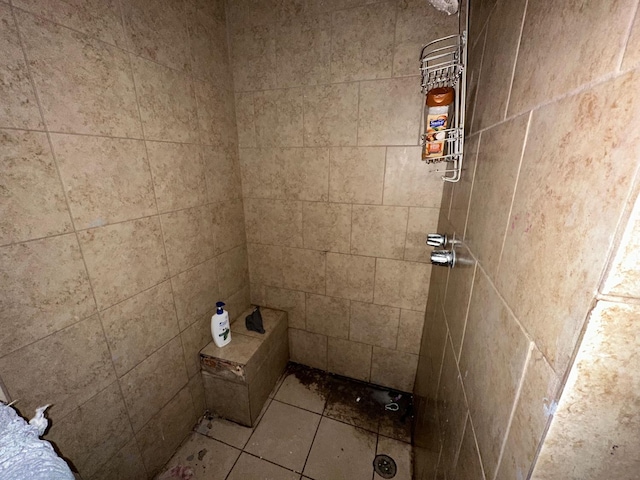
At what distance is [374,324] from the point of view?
166 cm

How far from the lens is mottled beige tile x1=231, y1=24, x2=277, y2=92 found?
1401mm

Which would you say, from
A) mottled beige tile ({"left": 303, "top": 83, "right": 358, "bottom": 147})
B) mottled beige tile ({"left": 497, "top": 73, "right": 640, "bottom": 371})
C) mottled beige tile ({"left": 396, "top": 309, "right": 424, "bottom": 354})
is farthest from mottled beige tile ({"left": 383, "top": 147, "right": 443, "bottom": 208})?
mottled beige tile ({"left": 497, "top": 73, "right": 640, "bottom": 371})

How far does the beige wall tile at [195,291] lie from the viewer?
1289 millimetres

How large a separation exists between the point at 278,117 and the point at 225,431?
1.94 metres

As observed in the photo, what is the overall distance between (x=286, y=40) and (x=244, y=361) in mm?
1815

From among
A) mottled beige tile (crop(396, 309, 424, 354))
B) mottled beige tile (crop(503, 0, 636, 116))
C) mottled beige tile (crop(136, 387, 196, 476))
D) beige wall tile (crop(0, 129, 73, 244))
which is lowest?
mottled beige tile (crop(136, 387, 196, 476))

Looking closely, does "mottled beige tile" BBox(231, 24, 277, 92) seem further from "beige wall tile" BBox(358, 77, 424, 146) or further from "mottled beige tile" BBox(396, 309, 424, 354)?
"mottled beige tile" BBox(396, 309, 424, 354)

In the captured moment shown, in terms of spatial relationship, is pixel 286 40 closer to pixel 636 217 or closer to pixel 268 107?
pixel 268 107

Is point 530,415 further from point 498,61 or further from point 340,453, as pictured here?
point 340,453

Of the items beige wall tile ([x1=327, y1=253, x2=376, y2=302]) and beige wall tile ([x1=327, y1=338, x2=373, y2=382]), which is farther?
beige wall tile ([x1=327, y1=338, x2=373, y2=382])

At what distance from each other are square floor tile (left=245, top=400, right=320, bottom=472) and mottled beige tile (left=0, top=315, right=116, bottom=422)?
915mm

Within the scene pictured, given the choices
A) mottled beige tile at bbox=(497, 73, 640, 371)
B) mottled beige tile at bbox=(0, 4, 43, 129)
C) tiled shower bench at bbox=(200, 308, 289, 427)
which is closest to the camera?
mottled beige tile at bbox=(497, 73, 640, 371)

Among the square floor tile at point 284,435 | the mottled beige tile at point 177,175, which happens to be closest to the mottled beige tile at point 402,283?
the square floor tile at point 284,435

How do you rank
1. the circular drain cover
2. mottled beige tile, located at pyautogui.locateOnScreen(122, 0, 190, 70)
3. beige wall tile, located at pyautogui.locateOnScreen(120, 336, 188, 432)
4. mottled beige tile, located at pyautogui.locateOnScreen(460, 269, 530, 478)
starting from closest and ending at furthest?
mottled beige tile, located at pyautogui.locateOnScreen(460, 269, 530, 478) → mottled beige tile, located at pyautogui.locateOnScreen(122, 0, 190, 70) → beige wall tile, located at pyautogui.locateOnScreen(120, 336, 188, 432) → the circular drain cover
